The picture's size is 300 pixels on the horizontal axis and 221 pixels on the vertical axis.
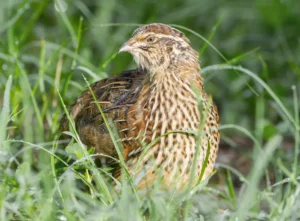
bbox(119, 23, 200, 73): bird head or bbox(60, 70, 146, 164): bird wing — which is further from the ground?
bbox(119, 23, 200, 73): bird head

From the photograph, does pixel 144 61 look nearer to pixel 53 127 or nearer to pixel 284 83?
pixel 53 127

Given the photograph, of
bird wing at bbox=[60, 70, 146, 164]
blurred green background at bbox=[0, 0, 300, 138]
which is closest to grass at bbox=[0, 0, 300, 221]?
blurred green background at bbox=[0, 0, 300, 138]

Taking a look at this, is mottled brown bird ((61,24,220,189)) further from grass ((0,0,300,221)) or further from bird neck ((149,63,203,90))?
grass ((0,0,300,221))

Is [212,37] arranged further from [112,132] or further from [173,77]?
[112,132]

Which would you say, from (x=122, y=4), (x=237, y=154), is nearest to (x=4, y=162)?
(x=237, y=154)

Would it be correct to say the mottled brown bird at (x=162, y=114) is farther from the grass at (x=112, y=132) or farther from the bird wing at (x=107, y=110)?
the grass at (x=112, y=132)

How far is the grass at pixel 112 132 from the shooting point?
163 inches

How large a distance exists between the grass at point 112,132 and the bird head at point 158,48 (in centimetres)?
19

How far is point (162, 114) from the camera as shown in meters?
4.86

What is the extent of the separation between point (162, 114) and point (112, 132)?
0.26m

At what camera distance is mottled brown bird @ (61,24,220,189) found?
479 centimetres

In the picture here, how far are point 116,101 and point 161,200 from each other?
46.4 inches

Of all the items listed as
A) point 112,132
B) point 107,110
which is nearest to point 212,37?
point 107,110

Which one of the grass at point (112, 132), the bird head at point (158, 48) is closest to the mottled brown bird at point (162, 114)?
the bird head at point (158, 48)
